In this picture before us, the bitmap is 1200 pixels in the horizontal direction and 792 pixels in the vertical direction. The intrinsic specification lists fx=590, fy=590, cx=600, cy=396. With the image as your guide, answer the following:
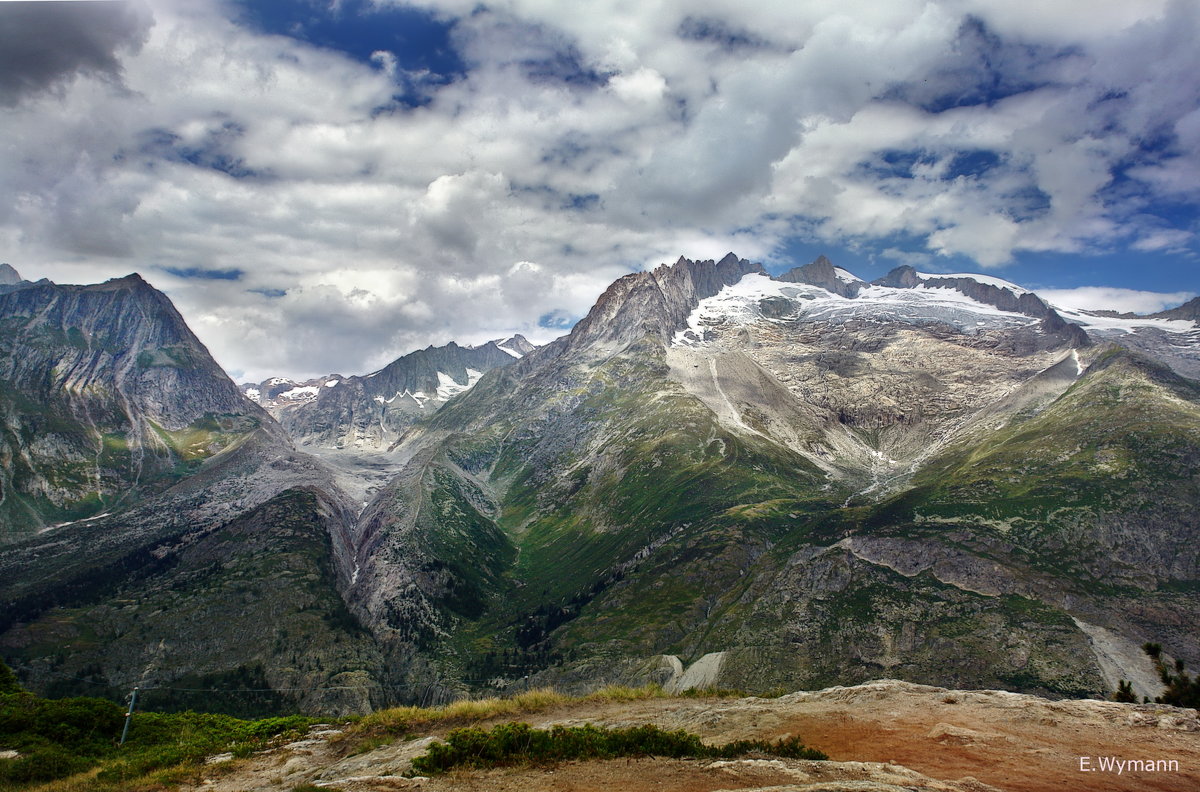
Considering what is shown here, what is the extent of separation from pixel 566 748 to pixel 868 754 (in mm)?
14279


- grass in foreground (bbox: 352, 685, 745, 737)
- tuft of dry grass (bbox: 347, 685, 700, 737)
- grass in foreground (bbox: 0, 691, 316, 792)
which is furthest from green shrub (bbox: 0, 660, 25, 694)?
grass in foreground (bbox: 352, 685, 745, 737)

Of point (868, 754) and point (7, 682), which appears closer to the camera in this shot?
point (868, 754)

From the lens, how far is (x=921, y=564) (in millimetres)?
158125

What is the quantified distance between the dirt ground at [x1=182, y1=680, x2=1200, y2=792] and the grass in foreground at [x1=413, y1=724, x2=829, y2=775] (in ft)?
2.89

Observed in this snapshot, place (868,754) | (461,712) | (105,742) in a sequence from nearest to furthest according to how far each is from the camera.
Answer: (868,754), (105,742), (461,712)

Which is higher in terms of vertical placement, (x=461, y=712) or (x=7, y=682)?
(x=7, y=682)

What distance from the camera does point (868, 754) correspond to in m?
27.8

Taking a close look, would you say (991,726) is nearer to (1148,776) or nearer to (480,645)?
(1148,776)

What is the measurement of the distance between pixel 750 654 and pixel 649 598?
181 ft

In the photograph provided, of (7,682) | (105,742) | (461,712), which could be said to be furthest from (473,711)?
(7,682)

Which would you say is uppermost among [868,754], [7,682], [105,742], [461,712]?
[7,682]

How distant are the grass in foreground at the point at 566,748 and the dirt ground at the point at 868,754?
0.88 m

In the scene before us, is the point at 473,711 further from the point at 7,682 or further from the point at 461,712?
the point at 7,682

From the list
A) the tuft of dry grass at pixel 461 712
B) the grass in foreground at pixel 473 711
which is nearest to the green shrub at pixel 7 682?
the tuft of dry grass at pixel 461 712
